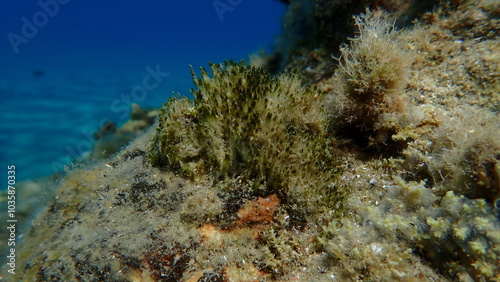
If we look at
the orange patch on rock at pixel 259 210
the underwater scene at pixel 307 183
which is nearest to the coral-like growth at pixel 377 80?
the underwater scene at pixel 307 183

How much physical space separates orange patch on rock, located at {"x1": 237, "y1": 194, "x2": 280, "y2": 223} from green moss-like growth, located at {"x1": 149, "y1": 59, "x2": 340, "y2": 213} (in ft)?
0.34

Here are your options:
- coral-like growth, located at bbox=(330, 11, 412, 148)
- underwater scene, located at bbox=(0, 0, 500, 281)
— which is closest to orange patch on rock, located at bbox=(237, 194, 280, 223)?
underwater scene, located at bbox=(0, 0, 500, 281)

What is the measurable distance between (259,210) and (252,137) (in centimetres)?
82

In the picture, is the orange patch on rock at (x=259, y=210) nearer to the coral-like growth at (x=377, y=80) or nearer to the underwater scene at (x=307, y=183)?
the underwater scene at (x=307, y=183)

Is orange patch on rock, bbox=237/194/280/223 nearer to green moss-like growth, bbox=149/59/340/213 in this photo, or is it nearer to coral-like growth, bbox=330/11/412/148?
green moss-like growth, bbox=149/59/340/213

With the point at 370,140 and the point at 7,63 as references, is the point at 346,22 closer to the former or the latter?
the point at 370,140

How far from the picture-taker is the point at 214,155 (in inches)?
114

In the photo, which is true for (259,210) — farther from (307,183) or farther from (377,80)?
(377,80)

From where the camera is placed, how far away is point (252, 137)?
Answer: 290cm

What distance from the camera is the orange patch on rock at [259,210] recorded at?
2.78m

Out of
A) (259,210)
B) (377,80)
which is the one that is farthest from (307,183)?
(377,80)

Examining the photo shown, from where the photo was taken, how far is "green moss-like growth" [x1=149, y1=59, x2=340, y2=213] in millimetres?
2865

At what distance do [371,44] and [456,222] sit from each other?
7.05 ft

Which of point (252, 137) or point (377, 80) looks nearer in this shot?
point (252, 137)
